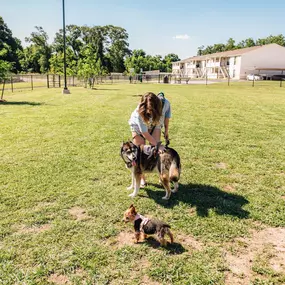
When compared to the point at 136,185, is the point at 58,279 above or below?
below

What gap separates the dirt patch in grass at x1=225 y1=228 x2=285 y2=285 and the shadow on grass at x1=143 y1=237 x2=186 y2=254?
461 mm

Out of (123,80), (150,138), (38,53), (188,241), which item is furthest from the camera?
(38,53)

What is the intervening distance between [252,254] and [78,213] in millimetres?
2091

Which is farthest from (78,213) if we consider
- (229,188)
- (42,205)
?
(229,188)

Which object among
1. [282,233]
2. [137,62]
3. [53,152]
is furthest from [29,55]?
[282,233]

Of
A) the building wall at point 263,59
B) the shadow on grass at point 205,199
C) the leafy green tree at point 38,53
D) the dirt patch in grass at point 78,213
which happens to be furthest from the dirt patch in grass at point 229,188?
the leafy green tree at point 38,53

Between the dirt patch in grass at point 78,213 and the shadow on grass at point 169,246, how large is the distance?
2.93 feet

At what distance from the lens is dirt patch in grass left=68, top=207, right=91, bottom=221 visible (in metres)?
3.45

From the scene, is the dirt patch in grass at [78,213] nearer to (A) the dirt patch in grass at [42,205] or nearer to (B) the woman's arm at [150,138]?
(A) the dirt patch in grass at [42,205]

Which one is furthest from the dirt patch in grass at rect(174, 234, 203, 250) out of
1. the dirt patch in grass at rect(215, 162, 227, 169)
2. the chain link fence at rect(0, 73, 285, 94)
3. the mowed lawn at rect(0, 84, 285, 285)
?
the chain link fence at rect(0, 73, 285, 94)

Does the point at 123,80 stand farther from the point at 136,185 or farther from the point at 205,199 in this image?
the point at 205,199

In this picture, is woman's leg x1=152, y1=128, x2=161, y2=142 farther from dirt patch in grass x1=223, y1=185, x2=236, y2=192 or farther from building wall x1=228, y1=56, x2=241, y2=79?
building wall x1=228, y1=56, x2=241, y2=79

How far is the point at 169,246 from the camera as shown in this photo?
9.50 feet

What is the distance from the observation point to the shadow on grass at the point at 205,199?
361cm
